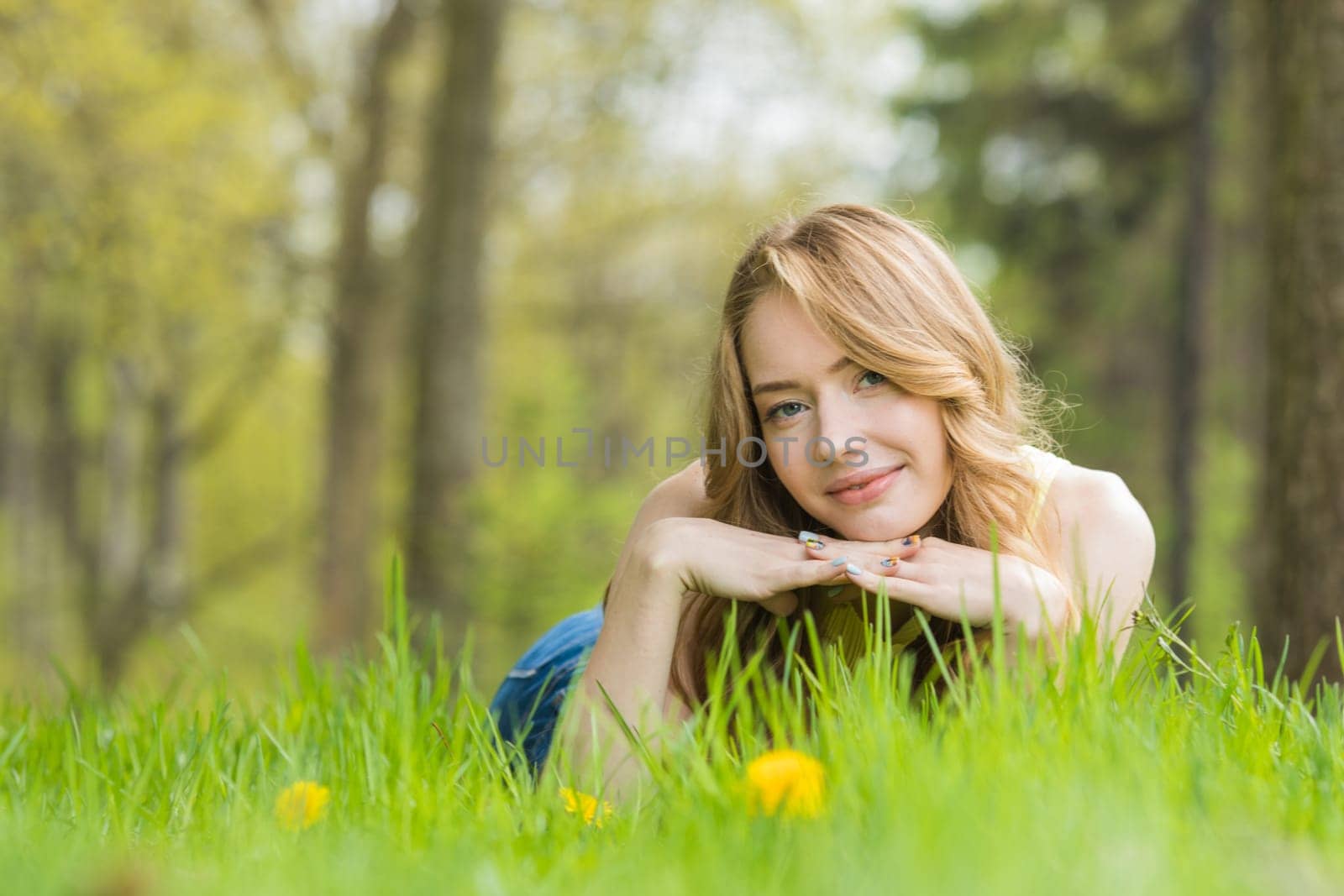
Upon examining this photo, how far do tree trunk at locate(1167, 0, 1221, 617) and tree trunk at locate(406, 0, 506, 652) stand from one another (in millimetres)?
5949

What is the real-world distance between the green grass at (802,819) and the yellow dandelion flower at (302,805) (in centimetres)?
2

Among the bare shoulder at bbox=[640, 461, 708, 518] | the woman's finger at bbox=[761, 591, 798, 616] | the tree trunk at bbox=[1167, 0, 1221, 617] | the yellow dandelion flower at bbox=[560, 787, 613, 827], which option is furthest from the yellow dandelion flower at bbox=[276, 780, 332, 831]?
the tree trunk at bbox=[1167, 0, 1221, 617]

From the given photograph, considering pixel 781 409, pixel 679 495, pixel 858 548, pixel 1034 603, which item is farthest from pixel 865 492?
pixel 679 495

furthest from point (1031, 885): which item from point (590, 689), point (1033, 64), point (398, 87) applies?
point (1033, 64)

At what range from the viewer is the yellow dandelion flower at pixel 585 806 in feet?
4.70

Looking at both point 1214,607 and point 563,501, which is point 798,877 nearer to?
point 563,501

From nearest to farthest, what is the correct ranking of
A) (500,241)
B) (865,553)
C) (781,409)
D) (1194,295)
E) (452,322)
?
(865,553)
(781,409)
(452,322)
(1194,295)
(500,241)

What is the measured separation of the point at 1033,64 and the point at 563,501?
27.3ft

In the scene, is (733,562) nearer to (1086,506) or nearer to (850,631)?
(850,631)

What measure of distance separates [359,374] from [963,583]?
9.24 m

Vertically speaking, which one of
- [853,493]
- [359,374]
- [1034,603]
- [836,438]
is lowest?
[359,374]

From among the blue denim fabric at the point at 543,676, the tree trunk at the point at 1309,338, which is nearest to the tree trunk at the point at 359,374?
the blue denim fabric at the point at 543,676

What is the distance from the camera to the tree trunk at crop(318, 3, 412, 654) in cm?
1027

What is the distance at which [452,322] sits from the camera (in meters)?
7.99
